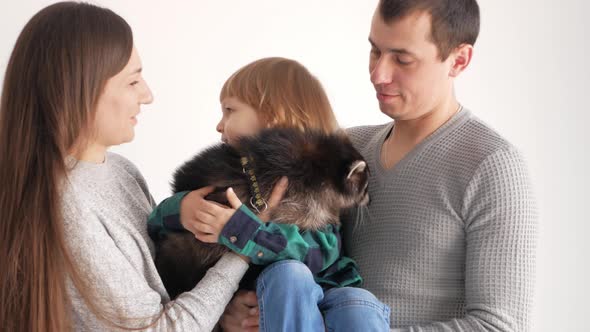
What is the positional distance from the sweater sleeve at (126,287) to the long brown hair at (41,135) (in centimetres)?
4

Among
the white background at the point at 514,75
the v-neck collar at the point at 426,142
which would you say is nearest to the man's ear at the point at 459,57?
the v-neck collar at the point at 426,142

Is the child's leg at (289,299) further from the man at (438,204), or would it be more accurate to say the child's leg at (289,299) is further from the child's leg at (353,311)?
the man at (438,204)

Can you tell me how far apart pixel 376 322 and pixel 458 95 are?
93.3 inches

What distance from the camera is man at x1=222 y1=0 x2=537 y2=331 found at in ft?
6.42

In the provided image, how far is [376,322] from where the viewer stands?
1880mm

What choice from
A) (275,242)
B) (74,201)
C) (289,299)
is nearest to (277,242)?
(275,242)

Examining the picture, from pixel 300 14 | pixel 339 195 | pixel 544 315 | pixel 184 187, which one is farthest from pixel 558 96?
pixel 184 187

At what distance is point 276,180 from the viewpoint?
2049mm

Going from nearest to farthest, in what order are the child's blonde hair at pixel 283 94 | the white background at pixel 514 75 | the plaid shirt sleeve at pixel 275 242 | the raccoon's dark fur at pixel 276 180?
the plaid shirt sleeve at pixel 275 242, the raccoon's dark fur at pixel 276 180, the child's blonde hair at pixel 283 94, the white background at pixel 514 75

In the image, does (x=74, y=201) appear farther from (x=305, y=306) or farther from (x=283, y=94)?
(x=283, y=94)

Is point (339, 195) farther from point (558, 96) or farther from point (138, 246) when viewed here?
point (558, 96)

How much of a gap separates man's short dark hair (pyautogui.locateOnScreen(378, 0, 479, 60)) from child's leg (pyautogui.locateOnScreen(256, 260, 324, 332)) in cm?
78

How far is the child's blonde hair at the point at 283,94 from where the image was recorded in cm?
239

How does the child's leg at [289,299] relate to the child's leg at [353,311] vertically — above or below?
above
